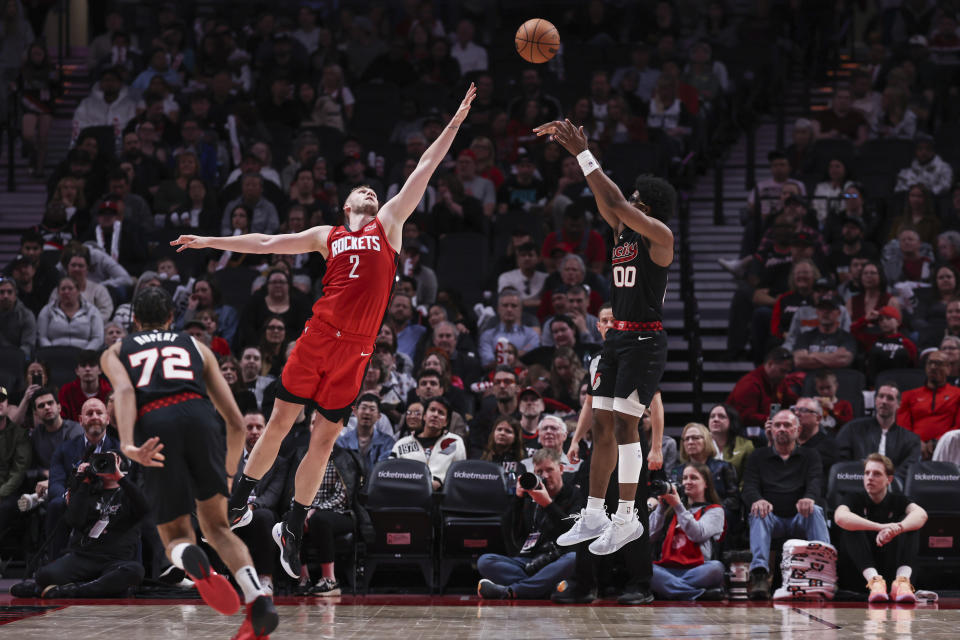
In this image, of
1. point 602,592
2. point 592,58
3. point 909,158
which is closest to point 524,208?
point 592,58

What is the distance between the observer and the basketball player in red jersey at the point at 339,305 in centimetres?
830

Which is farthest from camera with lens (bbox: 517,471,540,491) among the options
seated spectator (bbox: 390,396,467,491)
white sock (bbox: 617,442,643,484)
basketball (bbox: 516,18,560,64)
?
basketball (bbox: 516,18,560,64)

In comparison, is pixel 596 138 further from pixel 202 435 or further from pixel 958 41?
pixel 202 435

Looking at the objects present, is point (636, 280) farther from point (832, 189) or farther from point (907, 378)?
point (832, 189)

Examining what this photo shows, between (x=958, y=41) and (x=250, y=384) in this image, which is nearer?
(x=250, y=384)

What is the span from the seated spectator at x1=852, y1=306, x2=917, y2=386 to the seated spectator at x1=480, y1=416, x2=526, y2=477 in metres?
4.06

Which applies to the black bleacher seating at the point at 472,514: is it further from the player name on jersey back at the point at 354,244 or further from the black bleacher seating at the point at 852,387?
the player name on jersey back at the point at 354,244

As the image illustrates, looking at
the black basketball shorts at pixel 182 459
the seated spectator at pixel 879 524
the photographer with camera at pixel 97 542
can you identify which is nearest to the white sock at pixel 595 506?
the black basketball shorts at pixel 182 459

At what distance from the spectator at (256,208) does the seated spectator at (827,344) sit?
653 centimetres

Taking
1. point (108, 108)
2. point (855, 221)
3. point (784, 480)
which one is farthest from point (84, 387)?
Result: point (855, 221)

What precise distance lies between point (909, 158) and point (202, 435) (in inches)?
479

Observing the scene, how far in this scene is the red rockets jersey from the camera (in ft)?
27.2

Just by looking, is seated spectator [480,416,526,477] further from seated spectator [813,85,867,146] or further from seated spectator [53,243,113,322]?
seated spectator [813,85,867,146]

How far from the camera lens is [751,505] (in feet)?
37.8
